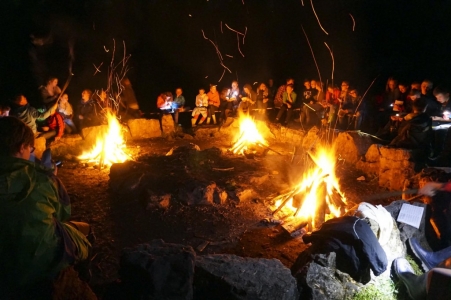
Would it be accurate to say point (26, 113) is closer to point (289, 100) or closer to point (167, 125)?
point (167, 125)

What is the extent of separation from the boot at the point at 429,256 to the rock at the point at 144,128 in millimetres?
9380

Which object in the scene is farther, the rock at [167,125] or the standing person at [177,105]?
the standing person at [177,105]

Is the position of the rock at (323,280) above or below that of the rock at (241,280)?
below

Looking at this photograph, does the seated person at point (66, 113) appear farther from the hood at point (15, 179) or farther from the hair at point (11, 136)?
the hood at point (15, 179)

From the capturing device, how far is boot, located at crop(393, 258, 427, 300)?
3.84 m

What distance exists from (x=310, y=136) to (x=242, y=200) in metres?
4.62

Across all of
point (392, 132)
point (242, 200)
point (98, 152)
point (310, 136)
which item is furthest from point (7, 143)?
point (392, 132)

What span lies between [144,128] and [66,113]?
8.55ft

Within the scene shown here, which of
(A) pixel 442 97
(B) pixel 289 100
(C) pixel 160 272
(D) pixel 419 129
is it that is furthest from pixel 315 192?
(B) pixel 289 100

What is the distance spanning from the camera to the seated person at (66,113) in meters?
10.5

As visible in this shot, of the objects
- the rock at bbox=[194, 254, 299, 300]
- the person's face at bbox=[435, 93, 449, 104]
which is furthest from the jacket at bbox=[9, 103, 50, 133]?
the person's face at bbox=[435, 93, 449, 104]

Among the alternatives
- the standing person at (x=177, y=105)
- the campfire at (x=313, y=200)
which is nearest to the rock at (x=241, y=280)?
the campfire at (x=313, y=200)

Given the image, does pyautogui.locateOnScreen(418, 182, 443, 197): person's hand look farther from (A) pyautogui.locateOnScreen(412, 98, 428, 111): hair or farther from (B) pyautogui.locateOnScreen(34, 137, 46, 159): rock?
(B) pyautogui.locateOnScreen(34, 137, 46, 159): rock

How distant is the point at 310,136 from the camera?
34.8ft
